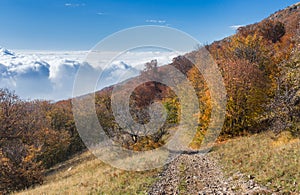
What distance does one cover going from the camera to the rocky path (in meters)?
11.1

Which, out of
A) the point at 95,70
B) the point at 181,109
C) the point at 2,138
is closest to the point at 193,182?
the point at 95,70

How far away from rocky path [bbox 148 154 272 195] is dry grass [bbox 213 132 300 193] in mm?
611

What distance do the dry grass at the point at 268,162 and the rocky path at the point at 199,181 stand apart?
2.00 ft

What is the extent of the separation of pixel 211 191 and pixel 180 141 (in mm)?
14349

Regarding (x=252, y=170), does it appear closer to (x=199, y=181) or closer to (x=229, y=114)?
(x=199, y=181)

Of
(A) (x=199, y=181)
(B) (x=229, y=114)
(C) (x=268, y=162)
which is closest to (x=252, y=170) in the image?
(C) (x=268, y=162)

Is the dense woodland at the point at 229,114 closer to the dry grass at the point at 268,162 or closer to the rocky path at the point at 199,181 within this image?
the dry grass at the point at 268,162

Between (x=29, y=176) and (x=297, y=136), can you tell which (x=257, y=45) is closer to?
(x=297, y=136)

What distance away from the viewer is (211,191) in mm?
11578

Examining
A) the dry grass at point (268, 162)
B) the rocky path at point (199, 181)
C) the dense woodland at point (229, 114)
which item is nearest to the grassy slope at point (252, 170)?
the dry grass at point (268, 162)

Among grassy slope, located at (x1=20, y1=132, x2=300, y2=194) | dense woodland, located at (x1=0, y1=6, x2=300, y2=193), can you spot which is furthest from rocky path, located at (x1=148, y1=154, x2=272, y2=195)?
dense woodland, located at (x1=0, y1=6, x2=300, y2=193)

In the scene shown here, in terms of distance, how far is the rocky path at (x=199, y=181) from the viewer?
1113 cm

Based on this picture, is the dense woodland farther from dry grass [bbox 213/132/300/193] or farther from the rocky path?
the rocky path

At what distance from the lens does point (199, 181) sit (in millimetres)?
13445
